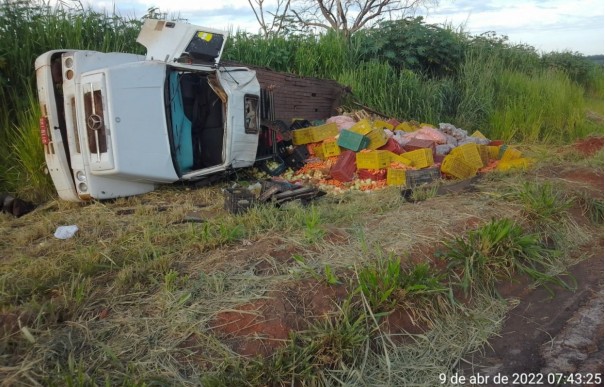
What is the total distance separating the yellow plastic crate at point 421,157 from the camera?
6839 mm

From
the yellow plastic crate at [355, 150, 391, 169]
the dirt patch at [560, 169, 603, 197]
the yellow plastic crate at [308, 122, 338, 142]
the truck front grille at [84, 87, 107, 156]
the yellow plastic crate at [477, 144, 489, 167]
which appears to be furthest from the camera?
the yellow plastic crate at [308, 122, 338, 142]

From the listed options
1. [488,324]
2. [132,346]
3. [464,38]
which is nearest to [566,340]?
[488,324]

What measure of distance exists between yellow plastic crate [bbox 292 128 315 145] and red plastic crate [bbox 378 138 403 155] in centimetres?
114

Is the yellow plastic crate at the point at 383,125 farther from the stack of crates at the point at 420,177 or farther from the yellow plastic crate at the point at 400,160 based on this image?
the stack of crates at the point at 420,177

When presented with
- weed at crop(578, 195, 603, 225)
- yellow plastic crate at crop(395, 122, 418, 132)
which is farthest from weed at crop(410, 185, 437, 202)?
yellow plastic crate at crop(395, 122, 418, 132)

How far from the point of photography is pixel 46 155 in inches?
224

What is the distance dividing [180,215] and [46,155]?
6.15 feet

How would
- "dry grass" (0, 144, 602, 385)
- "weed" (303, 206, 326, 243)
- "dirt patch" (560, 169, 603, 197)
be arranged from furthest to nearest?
1. "dirt patch" (560, 169, 603, 197)
2. "weed" (303, 206, 326, 243)
3. "dry grass" (0, 144, 602, 385)

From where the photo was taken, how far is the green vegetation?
22.0 ft

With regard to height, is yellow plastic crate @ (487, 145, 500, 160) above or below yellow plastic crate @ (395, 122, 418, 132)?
below

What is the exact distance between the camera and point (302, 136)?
776cm

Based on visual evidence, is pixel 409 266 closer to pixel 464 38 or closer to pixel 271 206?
pixel 271 206

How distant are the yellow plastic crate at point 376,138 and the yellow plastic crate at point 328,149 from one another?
48cm

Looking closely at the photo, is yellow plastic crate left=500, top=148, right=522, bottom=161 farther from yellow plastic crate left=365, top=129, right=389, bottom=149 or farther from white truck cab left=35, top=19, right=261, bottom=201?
white truck cab left=35, top=19, right=261, bottom=201
